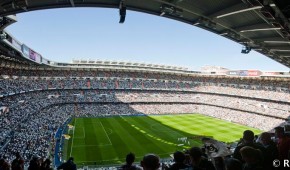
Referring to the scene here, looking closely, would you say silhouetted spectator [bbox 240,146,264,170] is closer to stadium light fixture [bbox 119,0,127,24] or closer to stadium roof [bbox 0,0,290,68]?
stadium roof [bbox 0,0,290,68]

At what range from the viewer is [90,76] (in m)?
65.3

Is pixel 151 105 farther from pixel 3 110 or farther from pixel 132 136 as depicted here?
pixel 3 110

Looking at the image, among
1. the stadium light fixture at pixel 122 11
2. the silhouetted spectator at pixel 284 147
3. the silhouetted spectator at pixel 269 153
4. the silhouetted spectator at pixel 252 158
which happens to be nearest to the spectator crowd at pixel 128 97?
the stadium light fixture at pixel 122 11

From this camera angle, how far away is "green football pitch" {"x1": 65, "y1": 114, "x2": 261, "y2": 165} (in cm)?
2747

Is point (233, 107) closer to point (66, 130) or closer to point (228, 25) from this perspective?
point (66, 130)

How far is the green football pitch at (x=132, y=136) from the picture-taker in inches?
1081

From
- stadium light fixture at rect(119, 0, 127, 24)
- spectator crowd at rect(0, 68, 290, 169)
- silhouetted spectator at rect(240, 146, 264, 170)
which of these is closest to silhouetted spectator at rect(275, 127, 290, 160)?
silhouetted spectator at rect(240, 146, 264, 170)

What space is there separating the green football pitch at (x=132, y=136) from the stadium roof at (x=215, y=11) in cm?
1409

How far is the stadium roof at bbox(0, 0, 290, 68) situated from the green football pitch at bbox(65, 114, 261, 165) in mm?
14087

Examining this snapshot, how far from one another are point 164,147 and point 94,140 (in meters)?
9.10

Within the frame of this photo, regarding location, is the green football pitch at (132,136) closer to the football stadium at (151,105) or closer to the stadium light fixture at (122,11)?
the football stadium at (151,105)

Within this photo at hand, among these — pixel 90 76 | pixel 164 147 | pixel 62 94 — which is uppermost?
pixel 90 76

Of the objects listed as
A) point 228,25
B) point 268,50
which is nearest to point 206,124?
point 268,50

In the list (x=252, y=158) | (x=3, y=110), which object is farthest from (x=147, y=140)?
(x=252, y=158)
